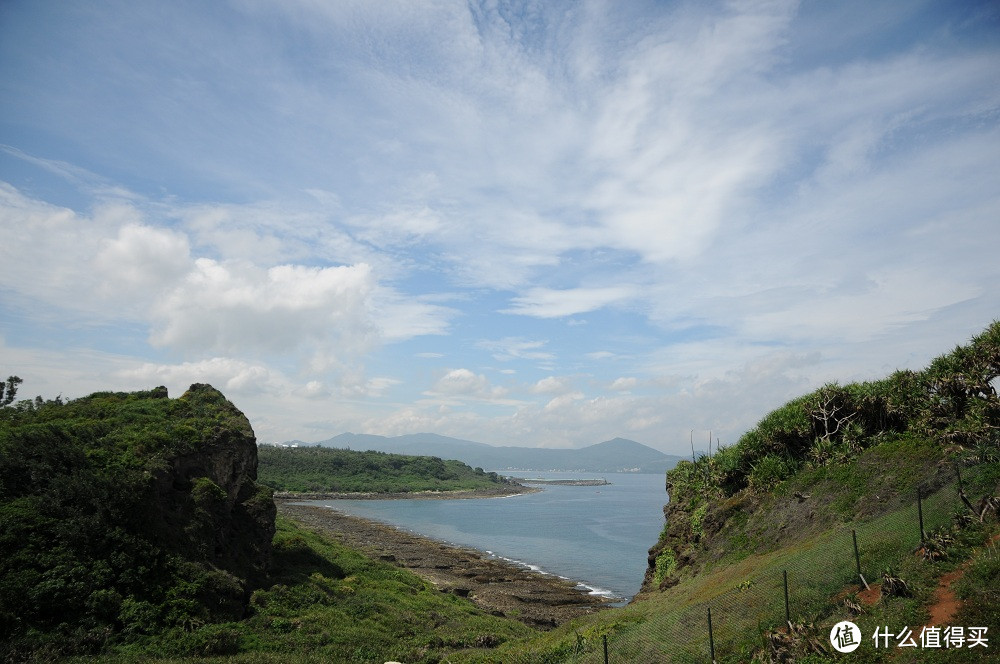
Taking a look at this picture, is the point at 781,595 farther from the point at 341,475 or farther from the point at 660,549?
the point at 341,475

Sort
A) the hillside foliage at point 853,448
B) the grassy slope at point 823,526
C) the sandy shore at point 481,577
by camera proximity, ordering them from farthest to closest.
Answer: the sandy shore at point 481,577
the hillside foliage at point 853,448
the grassy slope at point 823,526

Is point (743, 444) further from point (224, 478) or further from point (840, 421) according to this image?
point (224, 478)

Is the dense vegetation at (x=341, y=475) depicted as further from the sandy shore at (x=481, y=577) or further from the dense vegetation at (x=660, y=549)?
the dense vegetation at (x=660, y=549)

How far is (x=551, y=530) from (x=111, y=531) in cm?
8378

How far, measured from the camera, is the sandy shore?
43375 mm

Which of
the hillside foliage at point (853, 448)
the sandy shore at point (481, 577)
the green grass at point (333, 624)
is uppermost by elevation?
the hillside foliage at point (853, 448)

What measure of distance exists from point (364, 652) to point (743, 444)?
21.5 meters

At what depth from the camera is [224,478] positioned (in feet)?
106

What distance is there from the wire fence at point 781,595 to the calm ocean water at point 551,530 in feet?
112

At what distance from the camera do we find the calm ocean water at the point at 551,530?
207 feet

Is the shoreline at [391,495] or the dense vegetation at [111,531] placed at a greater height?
the dense vegetation at [111,531]

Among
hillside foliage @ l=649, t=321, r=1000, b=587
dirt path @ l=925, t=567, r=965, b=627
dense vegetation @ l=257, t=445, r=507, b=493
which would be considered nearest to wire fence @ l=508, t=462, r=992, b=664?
dirt path @ l=925, t=567, r=965, b=627

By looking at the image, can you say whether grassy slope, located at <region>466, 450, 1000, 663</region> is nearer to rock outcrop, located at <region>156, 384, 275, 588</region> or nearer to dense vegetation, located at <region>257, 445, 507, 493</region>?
rock outcrop, located at <region>156, 384, 275, 588</region>

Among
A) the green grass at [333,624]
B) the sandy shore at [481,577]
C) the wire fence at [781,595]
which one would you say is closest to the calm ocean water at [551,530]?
the sandy shore at [481,577]
